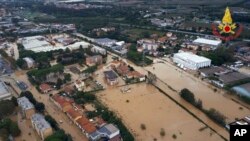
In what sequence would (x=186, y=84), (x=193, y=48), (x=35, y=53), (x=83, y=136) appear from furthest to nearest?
(x=193, y=48) < (x=35, y=53) < (x=186, y=84) < (x=83, y=136)

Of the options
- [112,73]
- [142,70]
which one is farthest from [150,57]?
[112,73]

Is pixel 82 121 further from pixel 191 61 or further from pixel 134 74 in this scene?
pixel 191 61

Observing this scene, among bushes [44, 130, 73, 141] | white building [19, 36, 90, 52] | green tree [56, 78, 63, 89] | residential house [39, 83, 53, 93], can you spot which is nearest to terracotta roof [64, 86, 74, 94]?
green tree [56, 78, 63, 89]

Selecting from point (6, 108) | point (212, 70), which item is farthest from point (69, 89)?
point (212, 70)

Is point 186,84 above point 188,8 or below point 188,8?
below

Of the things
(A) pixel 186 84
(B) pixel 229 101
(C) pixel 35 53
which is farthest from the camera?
(C) pixel 35 53

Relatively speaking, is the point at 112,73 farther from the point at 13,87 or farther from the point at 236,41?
the point at 236,41

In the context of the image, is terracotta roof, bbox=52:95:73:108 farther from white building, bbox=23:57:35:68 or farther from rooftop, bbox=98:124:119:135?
white building, bbox=23:57:35:68

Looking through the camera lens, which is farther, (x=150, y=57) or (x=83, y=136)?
(x=150, y=57)
